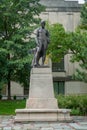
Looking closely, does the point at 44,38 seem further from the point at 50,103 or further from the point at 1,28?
the point at 1,28

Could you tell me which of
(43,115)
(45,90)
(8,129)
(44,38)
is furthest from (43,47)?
(8,129)

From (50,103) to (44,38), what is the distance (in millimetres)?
3515

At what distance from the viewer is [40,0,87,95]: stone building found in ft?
144

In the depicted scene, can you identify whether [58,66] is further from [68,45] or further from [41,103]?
[41,103]

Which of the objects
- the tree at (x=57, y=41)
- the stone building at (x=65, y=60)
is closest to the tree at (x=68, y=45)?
the tree at (x=57, y=41)

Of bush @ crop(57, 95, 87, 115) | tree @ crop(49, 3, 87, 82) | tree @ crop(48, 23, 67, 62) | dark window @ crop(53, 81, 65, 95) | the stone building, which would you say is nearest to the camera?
bush @ crop(57, 95, 87, 115)

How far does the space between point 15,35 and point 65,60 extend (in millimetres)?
14774

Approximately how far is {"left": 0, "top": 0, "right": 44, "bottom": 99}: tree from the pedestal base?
11.6m

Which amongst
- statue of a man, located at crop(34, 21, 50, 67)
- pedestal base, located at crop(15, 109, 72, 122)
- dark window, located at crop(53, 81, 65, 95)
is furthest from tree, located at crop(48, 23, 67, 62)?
pedestal base, located at crop(15, 109, 72, 122)

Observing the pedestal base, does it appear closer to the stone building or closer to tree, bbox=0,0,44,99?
tree, bbox=0,0,44,99

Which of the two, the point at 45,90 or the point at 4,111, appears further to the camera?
the point at 4,111

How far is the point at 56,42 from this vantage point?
3378 centimetres

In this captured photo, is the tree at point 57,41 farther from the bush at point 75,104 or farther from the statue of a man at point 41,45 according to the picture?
the statue of a man at point 41,45

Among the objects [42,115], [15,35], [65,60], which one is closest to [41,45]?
[42,115]
